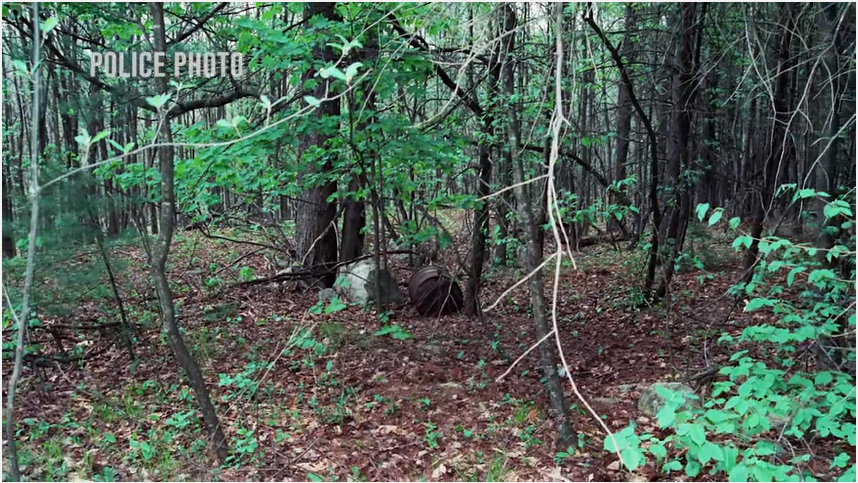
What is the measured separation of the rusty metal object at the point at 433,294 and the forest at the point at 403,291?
0.04 m

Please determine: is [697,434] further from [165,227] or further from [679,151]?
[679,151]

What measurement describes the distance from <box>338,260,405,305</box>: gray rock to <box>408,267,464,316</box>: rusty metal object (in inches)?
11.4

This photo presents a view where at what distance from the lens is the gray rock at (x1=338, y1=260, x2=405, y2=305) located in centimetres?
687

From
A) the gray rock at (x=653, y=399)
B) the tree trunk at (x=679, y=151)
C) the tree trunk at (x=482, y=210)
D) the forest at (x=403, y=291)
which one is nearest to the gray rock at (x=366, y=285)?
the forest at (x=403, y=291)

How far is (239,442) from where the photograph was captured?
147 inches

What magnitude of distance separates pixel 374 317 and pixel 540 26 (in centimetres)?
384

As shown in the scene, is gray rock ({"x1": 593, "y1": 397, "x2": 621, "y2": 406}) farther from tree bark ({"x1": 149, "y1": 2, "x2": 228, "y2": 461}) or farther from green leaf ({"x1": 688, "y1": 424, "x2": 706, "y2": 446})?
tree bark ({"x1": 149, "y1": 2, "x2": 228, "y2": 461})

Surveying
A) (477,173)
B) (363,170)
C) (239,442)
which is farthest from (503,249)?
(239,442)

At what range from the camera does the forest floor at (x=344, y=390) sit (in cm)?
364

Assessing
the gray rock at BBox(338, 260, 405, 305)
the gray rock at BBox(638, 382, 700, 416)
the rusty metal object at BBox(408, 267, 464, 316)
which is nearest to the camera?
the gray rock at BBox(638, 382, 700, 416)

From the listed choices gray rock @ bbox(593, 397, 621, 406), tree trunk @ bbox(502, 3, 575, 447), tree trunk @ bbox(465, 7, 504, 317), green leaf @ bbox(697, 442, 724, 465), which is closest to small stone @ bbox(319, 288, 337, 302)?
tree trunk @ bbox(465, 7, 504, 317)

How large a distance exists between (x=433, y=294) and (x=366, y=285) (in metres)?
0.87

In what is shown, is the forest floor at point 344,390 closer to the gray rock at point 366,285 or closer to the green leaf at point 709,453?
the gray rock at point 366,285

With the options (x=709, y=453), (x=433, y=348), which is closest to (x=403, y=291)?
(x=433, y=348)
